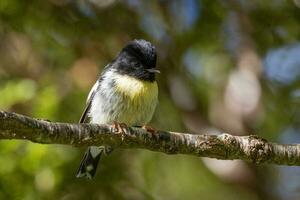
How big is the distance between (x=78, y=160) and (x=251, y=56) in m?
2.06

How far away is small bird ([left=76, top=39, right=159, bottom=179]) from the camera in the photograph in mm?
5035

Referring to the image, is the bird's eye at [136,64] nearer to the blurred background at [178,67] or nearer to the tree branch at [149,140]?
the blurred background at [178,67]

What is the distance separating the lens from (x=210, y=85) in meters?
7.43

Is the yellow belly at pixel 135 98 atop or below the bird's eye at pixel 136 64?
below

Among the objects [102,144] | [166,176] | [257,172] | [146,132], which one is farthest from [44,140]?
[166,176]

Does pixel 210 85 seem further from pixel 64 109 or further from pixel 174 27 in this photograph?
pixel 64 109

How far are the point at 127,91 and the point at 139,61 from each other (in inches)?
12.3

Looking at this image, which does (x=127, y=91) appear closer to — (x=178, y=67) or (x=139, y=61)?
(x=139, y=61)

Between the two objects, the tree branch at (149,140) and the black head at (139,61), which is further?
the black head at (139,61)

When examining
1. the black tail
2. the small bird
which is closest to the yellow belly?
the small bird

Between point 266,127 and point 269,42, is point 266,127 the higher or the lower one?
the lower one

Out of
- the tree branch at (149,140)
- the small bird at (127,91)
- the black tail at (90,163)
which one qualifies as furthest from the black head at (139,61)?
the tree branch at (149,140)

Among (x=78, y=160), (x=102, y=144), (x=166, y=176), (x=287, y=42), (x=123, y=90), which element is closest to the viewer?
(x=102, y=144)

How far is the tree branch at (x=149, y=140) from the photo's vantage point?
11.3 ft
